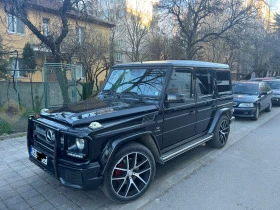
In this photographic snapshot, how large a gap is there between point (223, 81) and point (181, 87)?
6.48ft

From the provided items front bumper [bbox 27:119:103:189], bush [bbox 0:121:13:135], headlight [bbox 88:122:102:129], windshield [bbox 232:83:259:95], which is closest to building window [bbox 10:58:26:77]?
bush [bbox 0:121:13:135]

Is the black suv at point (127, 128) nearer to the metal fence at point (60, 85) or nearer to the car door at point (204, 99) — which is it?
the car door at point (204, 99)

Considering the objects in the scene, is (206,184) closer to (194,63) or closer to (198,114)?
(198,114)

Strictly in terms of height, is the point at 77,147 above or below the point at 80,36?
below

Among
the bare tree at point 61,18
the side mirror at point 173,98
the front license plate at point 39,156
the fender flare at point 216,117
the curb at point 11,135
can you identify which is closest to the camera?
the front license plate at point 39,156

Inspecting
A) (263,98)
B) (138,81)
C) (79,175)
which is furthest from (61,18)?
(263,98)

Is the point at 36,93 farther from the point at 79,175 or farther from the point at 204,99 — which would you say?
the point at 79,175

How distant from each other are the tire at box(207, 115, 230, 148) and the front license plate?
3608 mm

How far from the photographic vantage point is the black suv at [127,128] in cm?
261

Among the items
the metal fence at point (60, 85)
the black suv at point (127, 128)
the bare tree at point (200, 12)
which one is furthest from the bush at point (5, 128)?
the bare tree at point (200, 12)

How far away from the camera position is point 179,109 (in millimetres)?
3721

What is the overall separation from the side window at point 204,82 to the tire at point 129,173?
189cm

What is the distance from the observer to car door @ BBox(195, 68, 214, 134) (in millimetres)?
4281

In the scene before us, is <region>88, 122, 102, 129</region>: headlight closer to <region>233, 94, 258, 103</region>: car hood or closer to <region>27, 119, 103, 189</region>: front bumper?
<region>27, 119, 103, 189</region>: front bumper
